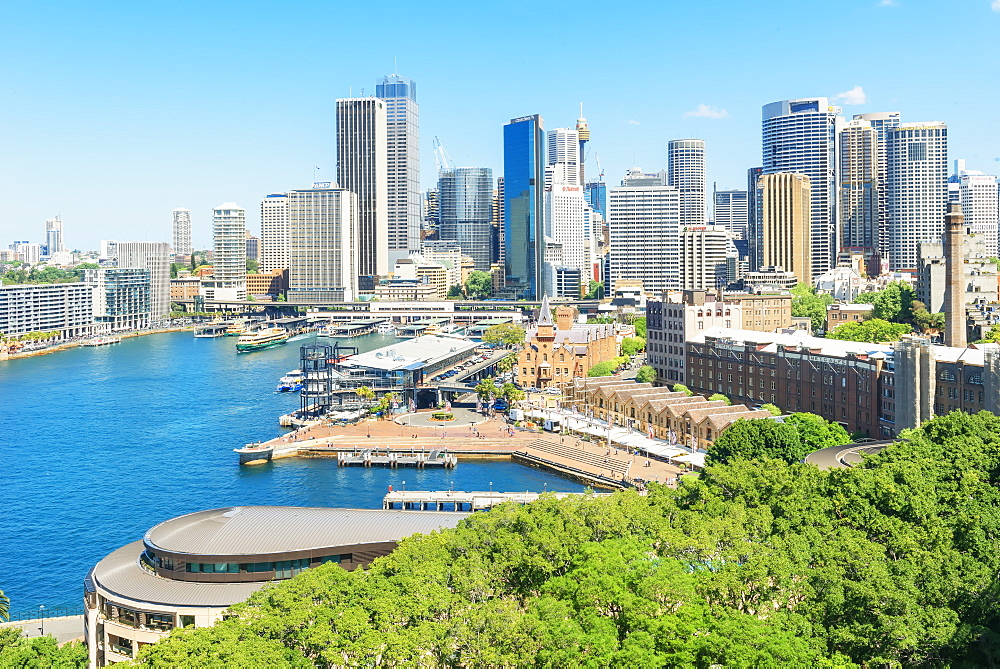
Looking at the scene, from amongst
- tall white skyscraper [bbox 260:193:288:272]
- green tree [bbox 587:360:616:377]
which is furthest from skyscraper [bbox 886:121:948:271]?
tall white skyscraper [bbox 260:193:288:272]

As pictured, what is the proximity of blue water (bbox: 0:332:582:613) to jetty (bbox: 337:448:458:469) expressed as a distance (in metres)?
0.75

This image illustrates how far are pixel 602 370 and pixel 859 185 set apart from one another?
11191 centimetres

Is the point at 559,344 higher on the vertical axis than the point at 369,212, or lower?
lower

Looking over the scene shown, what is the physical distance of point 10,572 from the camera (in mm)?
36062

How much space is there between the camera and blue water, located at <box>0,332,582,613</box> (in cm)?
3909

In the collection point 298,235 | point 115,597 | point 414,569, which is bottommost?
point 115,597

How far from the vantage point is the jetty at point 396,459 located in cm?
5359

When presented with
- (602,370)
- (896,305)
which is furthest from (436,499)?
(896,305)

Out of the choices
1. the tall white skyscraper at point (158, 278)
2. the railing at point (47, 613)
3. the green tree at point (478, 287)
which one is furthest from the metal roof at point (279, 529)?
the green tree at point (478, 287)

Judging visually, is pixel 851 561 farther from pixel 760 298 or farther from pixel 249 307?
pixel 249 307

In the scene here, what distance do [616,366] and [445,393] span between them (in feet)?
46.2

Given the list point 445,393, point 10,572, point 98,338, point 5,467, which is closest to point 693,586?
point 10,572

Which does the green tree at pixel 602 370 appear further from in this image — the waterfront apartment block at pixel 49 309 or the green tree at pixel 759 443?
the waterfront apartment block at pixel 49 309

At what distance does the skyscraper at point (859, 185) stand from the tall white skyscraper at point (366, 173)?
3229 inches
